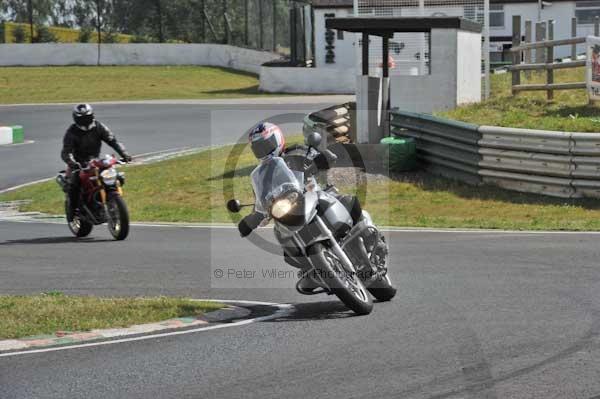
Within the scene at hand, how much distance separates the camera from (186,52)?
56844 millimetres

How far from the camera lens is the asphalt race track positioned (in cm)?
673

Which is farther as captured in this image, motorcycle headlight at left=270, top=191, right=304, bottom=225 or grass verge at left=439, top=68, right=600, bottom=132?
grass verge at left=439, top=68, right=600, bottom=132

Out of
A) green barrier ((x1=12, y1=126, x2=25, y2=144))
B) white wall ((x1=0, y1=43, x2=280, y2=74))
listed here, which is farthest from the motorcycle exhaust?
white wall ((x1=0, y1=43, x2=280, y2=74))

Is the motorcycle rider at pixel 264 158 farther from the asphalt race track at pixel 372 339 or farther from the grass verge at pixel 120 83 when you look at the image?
the grass verge at pixel 120 83

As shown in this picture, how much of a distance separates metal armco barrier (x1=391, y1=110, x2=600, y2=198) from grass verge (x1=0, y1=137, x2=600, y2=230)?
0.20m

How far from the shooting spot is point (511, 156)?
17.4 metres

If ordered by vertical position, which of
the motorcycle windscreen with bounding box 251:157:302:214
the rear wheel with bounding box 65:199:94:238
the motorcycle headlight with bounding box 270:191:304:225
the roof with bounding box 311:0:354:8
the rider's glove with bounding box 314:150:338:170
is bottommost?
the rear wheel with bounding box 65:199:94:238

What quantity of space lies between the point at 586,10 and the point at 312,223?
5053cm

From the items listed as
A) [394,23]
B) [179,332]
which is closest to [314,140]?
[179,332]

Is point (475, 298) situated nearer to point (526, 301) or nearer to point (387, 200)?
point (526, 301)

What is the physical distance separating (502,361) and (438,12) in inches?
724

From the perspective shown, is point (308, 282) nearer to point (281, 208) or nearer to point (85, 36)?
point (281, 208)

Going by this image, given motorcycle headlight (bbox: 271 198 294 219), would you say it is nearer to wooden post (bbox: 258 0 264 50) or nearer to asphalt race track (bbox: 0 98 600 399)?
asphalt race track (bbox: 0 98 600 399)

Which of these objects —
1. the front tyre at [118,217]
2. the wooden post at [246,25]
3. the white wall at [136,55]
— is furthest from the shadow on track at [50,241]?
the wooden post at [246,25]
